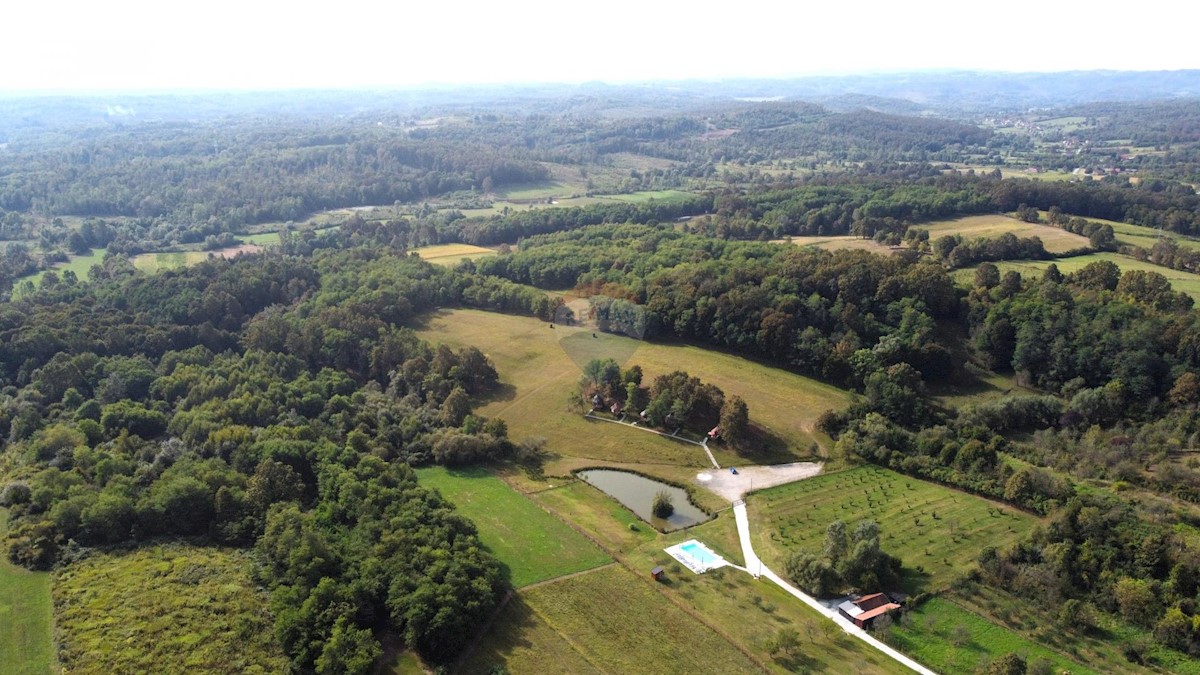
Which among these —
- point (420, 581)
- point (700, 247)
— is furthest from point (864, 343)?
point (420, 581)

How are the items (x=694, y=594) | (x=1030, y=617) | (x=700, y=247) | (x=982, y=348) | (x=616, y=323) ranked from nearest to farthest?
(x=1030, y=617) < (x=694, y=594) < (x=982, y=348) < (x=616, y=323) < (x=700, y=247)

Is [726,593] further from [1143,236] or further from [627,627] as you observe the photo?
[1143,236]

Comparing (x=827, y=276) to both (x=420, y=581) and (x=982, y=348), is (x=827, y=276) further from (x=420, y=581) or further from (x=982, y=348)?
(x=420, y=581)

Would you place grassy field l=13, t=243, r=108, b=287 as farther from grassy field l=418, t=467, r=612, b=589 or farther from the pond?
the pond

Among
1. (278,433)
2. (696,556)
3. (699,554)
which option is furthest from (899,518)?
(278,433)

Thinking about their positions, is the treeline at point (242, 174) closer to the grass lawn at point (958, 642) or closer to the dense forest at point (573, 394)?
the dense forest at point (573, 394)

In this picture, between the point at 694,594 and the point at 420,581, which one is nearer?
the point at 420,581
